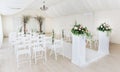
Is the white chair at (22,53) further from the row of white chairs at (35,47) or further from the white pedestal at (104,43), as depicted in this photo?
the white pedestal at (104,43)

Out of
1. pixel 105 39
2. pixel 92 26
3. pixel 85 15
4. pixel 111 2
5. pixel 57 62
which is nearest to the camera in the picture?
pixel 57 62

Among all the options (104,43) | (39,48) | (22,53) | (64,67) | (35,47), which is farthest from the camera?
(104,43)

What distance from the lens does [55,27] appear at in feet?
52.3

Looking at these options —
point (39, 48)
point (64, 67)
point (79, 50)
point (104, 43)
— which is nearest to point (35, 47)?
point (39, 48)

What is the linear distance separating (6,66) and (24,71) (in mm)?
912

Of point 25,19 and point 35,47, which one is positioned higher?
point 25,19

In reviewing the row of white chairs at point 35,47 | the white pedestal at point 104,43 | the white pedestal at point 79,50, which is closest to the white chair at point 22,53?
the row of white chairs at point 35,47

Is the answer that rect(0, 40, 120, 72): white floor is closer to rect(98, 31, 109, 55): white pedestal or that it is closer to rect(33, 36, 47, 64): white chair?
rect(33, 36, 47, 64): white chair


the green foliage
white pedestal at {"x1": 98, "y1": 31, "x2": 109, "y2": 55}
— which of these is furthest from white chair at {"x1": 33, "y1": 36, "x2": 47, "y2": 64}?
the green foliage

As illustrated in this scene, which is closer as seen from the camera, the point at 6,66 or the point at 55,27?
the point at 6,66

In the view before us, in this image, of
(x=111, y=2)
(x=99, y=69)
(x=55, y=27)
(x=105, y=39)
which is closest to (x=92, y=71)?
(x=99, y=69)

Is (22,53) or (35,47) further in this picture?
(35,47)

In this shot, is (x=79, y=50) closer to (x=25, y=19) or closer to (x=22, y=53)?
(x=22, y=53)

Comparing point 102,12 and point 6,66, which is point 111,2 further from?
point 6,66
